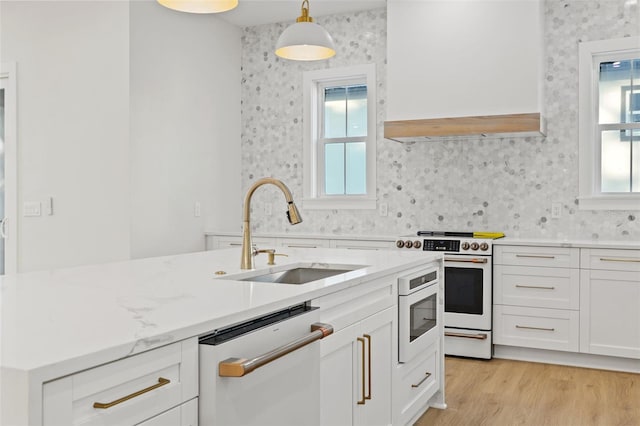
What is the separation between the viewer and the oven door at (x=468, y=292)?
14.3 ft

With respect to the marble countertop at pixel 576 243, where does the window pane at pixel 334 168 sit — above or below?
above

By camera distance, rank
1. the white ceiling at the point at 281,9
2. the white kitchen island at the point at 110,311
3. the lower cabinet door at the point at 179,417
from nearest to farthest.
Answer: the white kitchen island at the point at 110,311 → the lower cabinet door at the point at 179,417 → the white ceiling at the point at 281,9

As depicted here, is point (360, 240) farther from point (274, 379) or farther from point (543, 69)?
point (274, 379)

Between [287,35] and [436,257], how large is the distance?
1.41m

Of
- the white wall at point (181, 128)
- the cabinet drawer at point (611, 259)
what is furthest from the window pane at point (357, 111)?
the cabinet drawer at point (611, 259)

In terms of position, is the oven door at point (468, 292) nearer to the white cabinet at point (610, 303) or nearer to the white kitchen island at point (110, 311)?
the white cabinet at point (610, 303)

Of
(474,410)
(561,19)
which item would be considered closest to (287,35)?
(474,410)

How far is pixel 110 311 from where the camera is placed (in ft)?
4.94

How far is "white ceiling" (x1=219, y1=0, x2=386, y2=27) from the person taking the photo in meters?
5.21

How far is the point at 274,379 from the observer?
1.65 m

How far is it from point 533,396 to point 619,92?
8.26 ft

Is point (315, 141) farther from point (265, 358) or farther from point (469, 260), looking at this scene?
point (265, 358)

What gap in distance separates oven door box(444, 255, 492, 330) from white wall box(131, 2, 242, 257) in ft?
7.46

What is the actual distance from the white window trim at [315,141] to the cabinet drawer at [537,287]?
4.77ft
